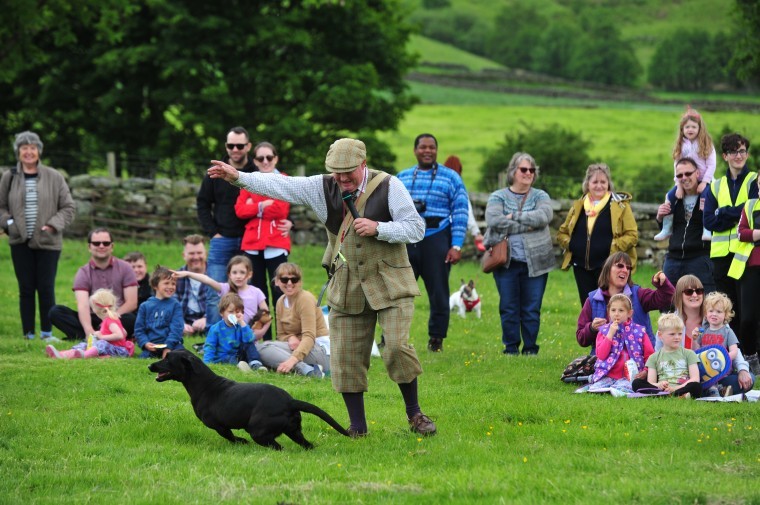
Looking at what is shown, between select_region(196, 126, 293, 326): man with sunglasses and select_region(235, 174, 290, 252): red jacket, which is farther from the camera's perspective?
select_region(196, 126, 293, 326): man with sunglasses

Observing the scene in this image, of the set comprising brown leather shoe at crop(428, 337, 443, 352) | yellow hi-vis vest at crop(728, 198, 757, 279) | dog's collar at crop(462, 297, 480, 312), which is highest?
yellow hi-vis vest at crop(728, 198, 757, 279)

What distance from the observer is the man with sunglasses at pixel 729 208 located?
35.8ft

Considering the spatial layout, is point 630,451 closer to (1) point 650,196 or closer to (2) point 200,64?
(1) point 650,196

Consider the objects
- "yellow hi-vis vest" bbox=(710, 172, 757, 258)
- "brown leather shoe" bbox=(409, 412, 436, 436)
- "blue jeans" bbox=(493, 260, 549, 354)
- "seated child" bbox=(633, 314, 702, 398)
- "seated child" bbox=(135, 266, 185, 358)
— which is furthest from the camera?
"blue jeans" bbox=(493, 260, 549, 354)

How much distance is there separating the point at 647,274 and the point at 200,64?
685 inches

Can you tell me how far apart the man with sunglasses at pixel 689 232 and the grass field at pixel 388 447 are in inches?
68.6

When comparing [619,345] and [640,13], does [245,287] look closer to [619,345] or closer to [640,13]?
[619,345]

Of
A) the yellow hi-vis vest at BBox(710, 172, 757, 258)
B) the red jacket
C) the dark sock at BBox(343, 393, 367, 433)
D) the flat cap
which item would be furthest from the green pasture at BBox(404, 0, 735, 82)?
the flat cap

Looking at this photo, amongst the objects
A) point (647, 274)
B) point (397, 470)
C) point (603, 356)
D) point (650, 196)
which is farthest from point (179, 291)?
point (650, 196)

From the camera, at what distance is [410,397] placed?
27.6 ft

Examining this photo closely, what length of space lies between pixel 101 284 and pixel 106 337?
995mm

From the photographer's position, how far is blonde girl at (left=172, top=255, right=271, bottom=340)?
12.2m

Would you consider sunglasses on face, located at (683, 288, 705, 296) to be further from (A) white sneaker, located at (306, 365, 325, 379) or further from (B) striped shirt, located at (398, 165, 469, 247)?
(A) white sneaker, located at (306, 365, 325, 379)

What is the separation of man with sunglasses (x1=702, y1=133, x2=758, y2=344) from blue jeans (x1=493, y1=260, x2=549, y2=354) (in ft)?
6.82
